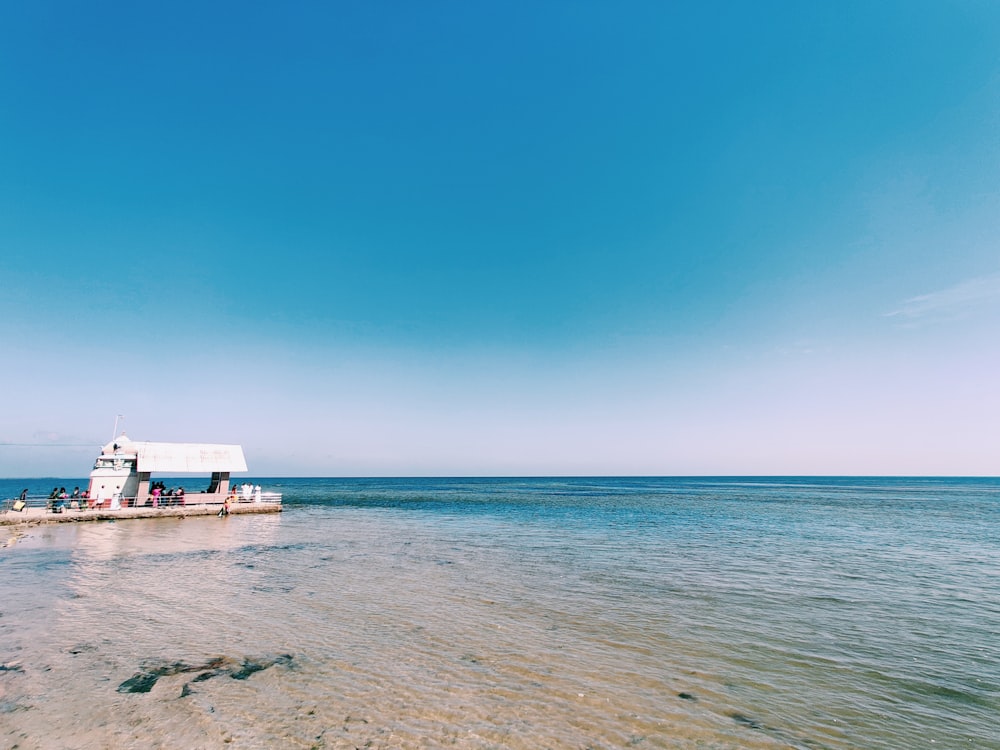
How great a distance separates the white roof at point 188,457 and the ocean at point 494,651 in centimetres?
1756

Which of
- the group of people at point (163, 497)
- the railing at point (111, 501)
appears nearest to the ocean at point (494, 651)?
the railing at point (111, 501)

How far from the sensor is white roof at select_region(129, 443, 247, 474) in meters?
41.9

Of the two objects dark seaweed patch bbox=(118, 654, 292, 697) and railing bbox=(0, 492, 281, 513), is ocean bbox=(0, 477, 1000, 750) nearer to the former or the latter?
dark seaweed patch bbox=(118, 654, 292, 697)

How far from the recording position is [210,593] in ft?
55.8

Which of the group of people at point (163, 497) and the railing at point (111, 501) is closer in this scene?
the railing at point (111, 501)

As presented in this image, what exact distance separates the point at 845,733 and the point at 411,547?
2310 centimetres

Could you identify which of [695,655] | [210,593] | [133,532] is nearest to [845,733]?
[695,655]

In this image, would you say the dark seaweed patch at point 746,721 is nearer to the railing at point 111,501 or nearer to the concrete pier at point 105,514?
the concrete pier at point 105,514

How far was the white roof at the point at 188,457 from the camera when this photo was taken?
4188 centimetres

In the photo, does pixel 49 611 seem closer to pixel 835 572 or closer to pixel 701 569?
pixel 701 569

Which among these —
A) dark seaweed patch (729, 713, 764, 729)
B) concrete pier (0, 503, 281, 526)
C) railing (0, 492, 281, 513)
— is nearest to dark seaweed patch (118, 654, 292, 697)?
dark seaweed patch (729, 713, 764, 729)

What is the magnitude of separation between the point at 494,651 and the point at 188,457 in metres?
42.5

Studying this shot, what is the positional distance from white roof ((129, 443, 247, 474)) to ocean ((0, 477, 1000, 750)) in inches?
691

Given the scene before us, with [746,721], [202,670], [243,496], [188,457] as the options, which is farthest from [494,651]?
[243,496]
